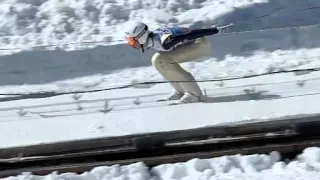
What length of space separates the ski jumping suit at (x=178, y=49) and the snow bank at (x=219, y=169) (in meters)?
Result: 2.22

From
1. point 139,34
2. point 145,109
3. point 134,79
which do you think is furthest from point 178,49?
point 134,79

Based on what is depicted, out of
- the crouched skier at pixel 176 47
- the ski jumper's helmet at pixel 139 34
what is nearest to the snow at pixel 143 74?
the crouched skier at pixel 176 47

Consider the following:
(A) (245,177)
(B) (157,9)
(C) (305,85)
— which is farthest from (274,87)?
(B) (157,9)

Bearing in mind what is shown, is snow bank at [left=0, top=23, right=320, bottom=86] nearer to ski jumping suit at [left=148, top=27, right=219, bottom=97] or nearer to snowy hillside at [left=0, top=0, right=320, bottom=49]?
snowy hillside at [left=0, top=0, right=320, bottom=49]

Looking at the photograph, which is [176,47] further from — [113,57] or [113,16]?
[113,16]

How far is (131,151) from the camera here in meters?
6.80

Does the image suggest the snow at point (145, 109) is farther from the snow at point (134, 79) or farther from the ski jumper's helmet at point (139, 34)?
the ski jumper's helmet at point (139, 34)

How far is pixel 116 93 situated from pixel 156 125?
63.6 inches

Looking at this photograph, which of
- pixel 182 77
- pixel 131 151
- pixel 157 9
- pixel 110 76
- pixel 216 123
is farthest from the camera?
pixel 157 9

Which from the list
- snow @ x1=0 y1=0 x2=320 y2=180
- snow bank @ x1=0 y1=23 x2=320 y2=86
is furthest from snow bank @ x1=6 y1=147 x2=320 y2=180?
snow bank @ x1=0 y1=23 x2=320 y2=86

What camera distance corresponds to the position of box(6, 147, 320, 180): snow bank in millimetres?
5973

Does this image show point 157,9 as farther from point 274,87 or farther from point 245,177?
point 245,177

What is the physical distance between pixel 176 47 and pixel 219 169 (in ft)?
8.45

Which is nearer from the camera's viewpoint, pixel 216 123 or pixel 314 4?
pixel 216 123
